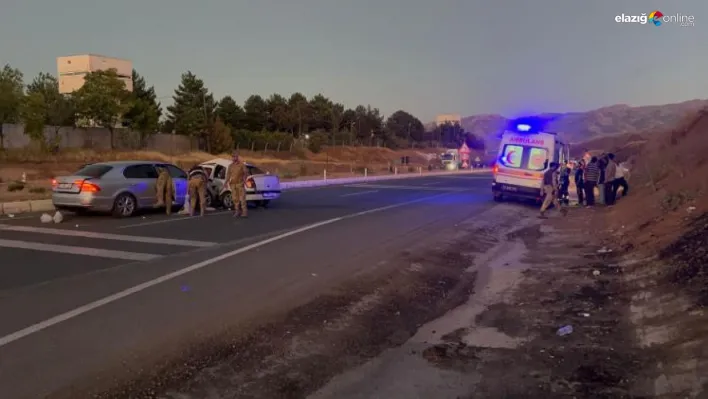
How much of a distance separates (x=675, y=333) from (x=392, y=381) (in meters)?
2.84

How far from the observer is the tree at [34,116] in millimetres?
46812

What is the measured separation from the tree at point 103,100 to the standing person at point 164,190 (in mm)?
44786

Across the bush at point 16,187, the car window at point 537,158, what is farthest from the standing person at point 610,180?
the bush at point 16,187

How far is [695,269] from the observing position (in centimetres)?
730

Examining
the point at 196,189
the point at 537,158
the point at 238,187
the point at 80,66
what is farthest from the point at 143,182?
the point at 80,66

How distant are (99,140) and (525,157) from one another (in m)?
49.3

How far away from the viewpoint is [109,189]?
15.4 metres

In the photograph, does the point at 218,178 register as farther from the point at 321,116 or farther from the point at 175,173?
the point at 321,116

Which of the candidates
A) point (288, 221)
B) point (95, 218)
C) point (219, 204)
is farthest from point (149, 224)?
point (219, 204)

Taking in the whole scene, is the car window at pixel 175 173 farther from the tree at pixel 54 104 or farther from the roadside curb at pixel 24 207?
the tree at pixel 54 104

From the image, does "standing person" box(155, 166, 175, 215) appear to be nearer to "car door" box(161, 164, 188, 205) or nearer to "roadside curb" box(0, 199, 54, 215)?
"car door" box(161, 164, 188, 205)

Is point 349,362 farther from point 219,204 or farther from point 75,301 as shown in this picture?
point 219,204

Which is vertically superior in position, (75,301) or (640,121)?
(640,121)

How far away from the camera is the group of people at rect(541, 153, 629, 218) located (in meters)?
19.1
